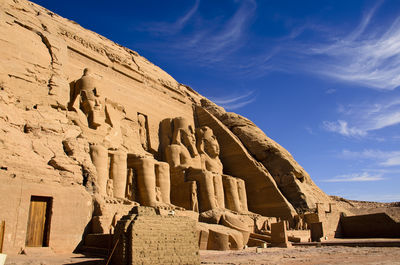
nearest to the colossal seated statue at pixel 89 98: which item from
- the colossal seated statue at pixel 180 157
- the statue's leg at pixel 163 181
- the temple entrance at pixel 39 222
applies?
the statue's leg at pixel 163 181

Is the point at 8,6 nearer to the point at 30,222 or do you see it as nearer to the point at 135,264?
the point at 30,222

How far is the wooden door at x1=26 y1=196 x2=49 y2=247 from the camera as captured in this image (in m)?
7.76

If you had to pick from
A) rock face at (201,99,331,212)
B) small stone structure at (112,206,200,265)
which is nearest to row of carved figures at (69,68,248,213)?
rock face at (201,99,331,212)

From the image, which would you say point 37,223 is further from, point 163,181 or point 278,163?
point 278,163

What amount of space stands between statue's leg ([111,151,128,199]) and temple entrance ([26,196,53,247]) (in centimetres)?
523

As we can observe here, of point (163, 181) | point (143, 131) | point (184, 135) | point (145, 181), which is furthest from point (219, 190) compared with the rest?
point (143, 131)

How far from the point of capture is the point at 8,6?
11.9 meters

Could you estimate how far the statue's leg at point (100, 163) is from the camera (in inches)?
492

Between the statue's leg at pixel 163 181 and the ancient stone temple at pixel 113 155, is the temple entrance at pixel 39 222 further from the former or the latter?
the statue's leg at pixel 163 181

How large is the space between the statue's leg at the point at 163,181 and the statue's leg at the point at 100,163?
122 inches

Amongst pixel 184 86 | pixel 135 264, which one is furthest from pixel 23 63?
pixel 184 86

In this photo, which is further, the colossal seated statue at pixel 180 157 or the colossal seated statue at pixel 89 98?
the colossal seated statue at pixel 180 157

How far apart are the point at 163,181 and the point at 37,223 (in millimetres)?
8013

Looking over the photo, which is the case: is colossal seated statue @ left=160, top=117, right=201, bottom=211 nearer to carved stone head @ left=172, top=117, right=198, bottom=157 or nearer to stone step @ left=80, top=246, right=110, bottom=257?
carved stone head @ left=172, top=117, right=198, bottom=157
